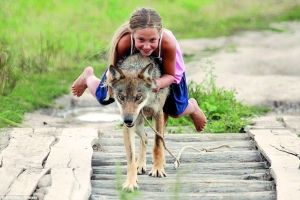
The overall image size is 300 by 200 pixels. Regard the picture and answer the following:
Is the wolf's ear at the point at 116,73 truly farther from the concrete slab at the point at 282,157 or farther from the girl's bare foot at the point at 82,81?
the girl's bare foot at the point at 82,81

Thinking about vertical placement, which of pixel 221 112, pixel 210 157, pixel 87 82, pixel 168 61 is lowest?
pixel 221 112

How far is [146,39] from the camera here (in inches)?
242

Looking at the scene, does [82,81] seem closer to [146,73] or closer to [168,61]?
[168,61]

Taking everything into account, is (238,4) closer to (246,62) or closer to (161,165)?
(246,62)

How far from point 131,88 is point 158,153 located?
726 mm

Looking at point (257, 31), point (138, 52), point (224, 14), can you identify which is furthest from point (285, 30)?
point (138, 52)

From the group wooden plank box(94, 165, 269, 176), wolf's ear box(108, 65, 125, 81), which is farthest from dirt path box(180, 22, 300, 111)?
wolf's ear box(108, 65, 125, 81)

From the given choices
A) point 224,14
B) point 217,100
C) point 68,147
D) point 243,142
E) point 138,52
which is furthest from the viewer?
point 224,14

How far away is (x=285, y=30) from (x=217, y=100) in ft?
26.9

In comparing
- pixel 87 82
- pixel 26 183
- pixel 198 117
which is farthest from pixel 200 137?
pixel 26 183

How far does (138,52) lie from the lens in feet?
21.0

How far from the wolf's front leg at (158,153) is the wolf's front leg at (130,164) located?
25 centimetres

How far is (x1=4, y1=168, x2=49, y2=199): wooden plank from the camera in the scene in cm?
569

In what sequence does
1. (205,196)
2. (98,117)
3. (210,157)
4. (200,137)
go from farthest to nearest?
(98,117), (200,137), (210,157), (205,196)
